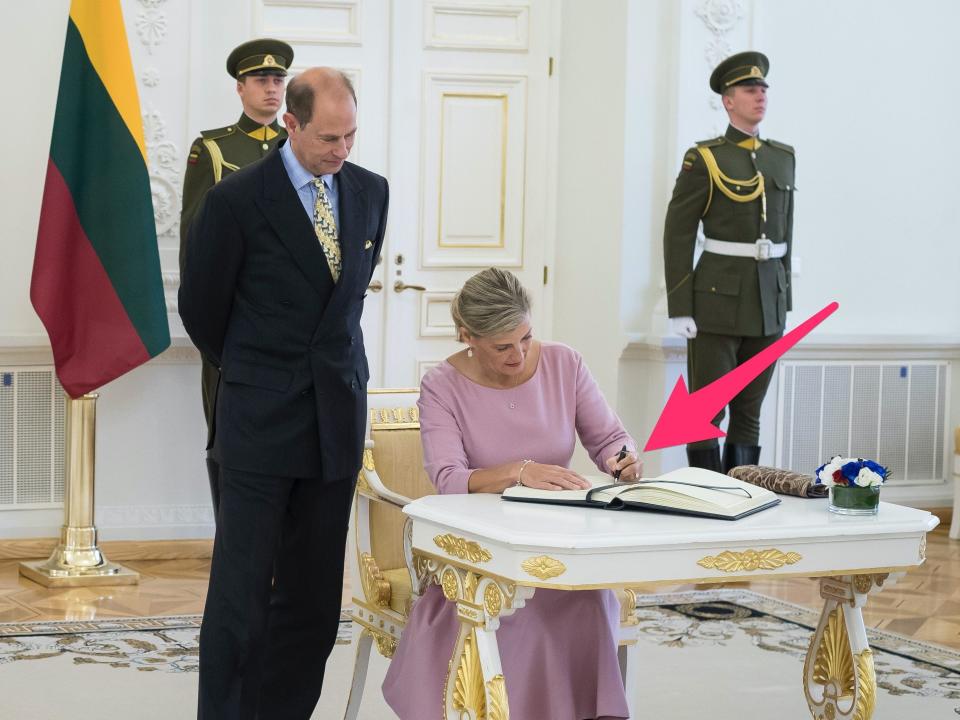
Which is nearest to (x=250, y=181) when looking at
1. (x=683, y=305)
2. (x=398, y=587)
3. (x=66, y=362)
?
(x=398, y=587)

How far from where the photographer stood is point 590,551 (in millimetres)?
2383

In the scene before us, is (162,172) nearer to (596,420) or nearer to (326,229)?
(326,229)

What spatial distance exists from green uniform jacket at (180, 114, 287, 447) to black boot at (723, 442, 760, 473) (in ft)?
6.47

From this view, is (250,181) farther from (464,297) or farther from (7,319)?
(7,319)

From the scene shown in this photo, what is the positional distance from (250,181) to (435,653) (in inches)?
40.5

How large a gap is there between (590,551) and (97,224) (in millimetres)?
3028

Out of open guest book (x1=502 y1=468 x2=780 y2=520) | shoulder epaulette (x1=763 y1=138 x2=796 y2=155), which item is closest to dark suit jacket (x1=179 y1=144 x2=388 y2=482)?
open guest book (x1=502 y1=468 x2=780 y2=520)

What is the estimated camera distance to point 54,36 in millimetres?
5332

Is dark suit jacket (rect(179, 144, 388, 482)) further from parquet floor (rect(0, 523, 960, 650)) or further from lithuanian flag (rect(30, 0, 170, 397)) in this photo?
lithuanian flag (rect(30, 0, 170, 397))

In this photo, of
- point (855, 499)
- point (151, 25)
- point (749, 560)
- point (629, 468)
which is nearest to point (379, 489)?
point (629, 468)

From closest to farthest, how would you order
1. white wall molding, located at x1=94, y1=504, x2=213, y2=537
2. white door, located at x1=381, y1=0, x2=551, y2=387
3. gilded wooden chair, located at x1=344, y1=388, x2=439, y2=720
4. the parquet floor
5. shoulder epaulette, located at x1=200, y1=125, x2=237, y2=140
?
gilded wooden chair, located at x1=344, y1=388, x2=439, y2=720 → the parquet floor → shoulder epaulette, located at x1=200, y1=125, x2=237, y2=140 → white wall molding, located at x1=94, y1=504, x2=213, y2=537 → white door, located at x1=381, y1=0, x2=551, y2=387

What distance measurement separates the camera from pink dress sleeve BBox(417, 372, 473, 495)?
292 cm

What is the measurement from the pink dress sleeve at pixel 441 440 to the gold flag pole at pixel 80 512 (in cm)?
240

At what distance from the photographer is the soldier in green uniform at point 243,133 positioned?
5008 mm
